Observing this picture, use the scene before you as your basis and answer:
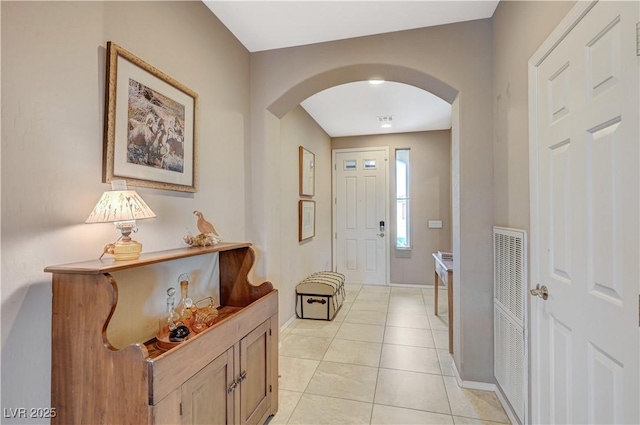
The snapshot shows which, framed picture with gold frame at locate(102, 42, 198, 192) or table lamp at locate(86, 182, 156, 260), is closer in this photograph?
table lamp at locate(86, 182, 156, 260)

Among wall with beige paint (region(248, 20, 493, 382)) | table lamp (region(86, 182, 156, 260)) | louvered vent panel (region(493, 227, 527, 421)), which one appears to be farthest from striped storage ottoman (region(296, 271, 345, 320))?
table lamp (region(86, 182, 156, 260))

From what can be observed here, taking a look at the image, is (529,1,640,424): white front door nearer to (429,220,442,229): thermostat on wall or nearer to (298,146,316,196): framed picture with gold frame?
(298,146,316,196): framed picture with gold frame

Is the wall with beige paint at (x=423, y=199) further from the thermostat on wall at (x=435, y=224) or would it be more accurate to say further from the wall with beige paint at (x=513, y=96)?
the wall with beige paint at (x=513, y=96)

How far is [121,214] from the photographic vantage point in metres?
1.09

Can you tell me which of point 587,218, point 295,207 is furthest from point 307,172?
point 587,218

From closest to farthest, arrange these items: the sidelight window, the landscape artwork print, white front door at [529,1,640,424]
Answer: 1. white front door at [529,1,640,424]
2. the landscape artwork print
3. the sidelight window

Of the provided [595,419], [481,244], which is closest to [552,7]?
Result: [481,244]

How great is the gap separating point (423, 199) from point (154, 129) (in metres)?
4.39

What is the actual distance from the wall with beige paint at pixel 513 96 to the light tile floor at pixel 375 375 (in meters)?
1.28

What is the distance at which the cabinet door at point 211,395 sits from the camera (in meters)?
1.15

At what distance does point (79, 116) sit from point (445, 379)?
2.79 meters

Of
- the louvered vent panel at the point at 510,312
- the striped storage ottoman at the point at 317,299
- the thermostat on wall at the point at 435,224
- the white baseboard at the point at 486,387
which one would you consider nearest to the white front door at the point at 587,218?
the louvered vent panel at the point at 510,312

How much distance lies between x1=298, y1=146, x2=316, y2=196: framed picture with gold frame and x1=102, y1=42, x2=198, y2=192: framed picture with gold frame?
6.90 feet

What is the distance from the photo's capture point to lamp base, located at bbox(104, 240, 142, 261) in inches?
44.5
